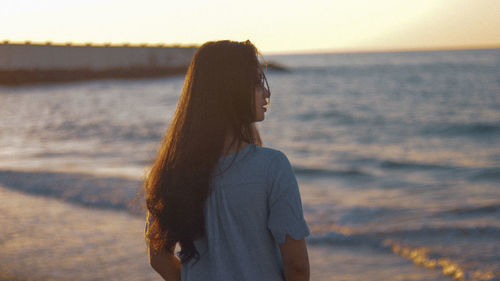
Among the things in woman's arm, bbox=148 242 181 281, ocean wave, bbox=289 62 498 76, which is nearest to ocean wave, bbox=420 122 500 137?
woman's arm, bbox=148 242 181 281

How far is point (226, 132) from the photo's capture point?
146 cm

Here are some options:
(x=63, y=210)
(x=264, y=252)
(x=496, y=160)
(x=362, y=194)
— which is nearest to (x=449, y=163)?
(x=496, y=160)

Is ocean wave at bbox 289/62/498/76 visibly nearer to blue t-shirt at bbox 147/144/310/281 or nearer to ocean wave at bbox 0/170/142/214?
ocean wave at bbox 0/170/142/214

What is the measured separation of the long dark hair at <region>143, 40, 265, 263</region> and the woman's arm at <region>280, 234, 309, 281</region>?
10.3 inches

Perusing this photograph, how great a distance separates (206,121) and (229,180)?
0.18 metres

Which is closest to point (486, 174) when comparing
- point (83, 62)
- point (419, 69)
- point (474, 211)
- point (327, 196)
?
point (474, 211)

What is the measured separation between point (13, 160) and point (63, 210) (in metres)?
5.55

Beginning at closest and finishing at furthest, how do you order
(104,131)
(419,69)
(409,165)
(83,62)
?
(409,165) → (104,131) → (83,62) → (419,69)

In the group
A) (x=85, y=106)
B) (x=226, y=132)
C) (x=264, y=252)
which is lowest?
(x=85, y=106)

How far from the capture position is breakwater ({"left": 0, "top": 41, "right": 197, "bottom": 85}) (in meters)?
47.5

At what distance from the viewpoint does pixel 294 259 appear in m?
1.51

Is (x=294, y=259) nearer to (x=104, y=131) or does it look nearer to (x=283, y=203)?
(x=283, y=203)

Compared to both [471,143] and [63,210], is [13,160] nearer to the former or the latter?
[63,210]

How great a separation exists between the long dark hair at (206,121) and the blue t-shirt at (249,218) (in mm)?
40
